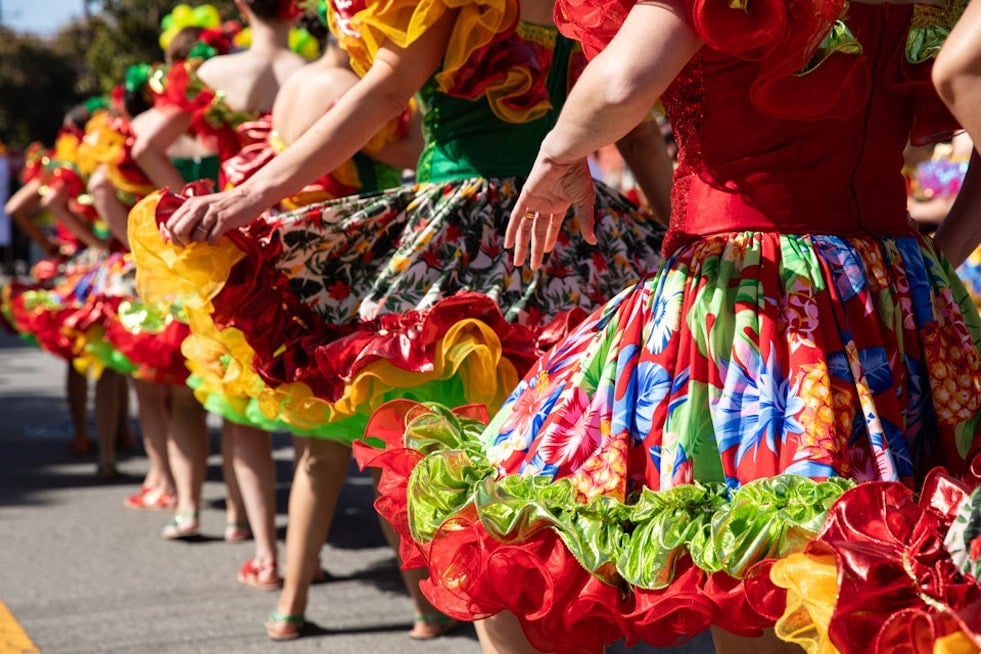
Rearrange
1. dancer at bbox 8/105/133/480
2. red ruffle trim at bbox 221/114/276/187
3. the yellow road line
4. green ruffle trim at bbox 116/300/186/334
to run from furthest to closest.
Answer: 1. dancer at bbox 8/105/133/480
2. green ruffle trim at bbox 116/300/186/334
3. red ruffle trim at bbox 221/114/276/187
4. the yellow road line

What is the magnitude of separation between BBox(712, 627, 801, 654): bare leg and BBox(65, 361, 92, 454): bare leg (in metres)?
6.55

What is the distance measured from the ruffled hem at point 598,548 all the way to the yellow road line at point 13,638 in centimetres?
245

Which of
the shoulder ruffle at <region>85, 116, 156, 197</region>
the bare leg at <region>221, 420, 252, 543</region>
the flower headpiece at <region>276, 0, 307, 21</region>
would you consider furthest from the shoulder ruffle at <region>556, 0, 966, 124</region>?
the shoulder ruffle at <region>85, 116, 156, 197</region>

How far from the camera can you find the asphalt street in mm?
4094

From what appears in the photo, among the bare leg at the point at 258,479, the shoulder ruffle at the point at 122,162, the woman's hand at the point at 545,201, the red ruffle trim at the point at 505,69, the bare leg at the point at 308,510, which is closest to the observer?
the woman's hand at the point at 545,201

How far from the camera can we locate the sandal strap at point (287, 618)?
13.4ft

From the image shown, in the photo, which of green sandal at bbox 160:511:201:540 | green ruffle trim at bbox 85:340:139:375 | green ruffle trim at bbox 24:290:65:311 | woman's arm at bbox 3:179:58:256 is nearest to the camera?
green sandal at bbox 160:511:201:540

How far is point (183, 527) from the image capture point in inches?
217

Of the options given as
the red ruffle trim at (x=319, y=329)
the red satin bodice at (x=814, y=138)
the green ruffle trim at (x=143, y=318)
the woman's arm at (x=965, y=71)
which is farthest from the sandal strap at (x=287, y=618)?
the woman's arm at (x=965, y=71)

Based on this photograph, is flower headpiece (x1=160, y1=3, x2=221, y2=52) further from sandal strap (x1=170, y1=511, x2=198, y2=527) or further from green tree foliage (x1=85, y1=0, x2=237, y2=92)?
green tree foliage (x1=85, y1=0, x2=237, y2=92)

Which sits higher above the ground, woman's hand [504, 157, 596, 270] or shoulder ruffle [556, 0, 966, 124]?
shoulder ruffle [556, 0, 966, 124]

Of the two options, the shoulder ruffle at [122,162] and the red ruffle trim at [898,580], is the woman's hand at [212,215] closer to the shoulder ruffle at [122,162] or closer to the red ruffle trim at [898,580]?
the red ruffle trim at [898,580]

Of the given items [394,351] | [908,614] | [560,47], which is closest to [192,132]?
[560,47]

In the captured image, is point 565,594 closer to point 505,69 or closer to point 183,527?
point 505,69
